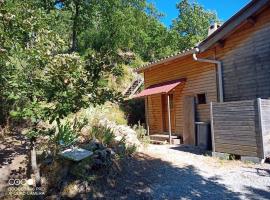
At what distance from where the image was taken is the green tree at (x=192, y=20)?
50375 millimetres

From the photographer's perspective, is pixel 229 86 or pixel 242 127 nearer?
pixel 242 127

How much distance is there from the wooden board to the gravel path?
338 centimetres

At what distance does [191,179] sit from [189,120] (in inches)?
244

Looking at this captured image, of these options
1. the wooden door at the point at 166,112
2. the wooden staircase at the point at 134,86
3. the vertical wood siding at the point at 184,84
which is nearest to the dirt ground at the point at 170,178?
the vertical wood siding at the point at 184,84

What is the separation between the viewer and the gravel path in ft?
22.4

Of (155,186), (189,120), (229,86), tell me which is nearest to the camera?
(155,186)

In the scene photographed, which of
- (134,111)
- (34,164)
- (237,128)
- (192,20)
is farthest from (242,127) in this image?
A: (192,20)

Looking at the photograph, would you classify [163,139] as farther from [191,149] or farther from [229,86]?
[229,86]

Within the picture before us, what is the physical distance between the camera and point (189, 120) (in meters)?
14.1

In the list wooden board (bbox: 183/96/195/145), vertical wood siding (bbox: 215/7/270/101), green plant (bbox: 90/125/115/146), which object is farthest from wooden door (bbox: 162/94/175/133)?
green plant (bbox: 90/125/115/146)

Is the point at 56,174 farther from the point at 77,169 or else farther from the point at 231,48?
the point at 231,48

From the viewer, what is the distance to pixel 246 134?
9.65 m

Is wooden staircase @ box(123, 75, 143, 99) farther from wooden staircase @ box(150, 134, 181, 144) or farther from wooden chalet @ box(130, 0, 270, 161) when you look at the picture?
wooden staircase @ box(150, 134, 181, 144)

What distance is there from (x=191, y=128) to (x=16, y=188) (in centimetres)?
899
